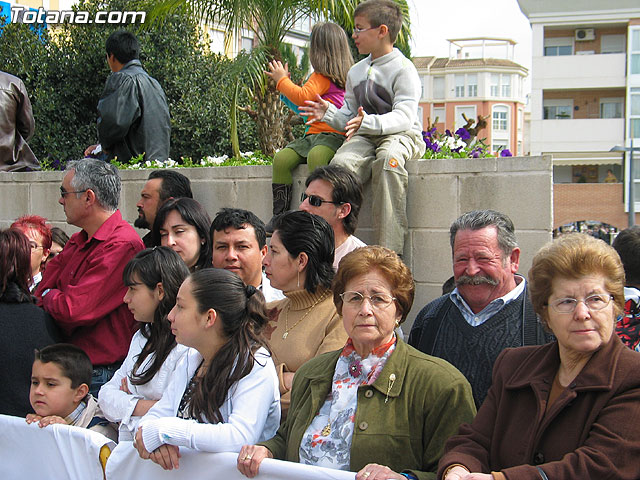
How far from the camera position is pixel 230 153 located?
14797 mm

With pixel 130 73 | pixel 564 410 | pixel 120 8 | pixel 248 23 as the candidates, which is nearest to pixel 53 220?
pixel 130 73

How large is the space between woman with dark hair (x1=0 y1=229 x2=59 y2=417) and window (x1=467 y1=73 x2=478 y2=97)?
281 ft

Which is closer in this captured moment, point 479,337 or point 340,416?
point 340,416

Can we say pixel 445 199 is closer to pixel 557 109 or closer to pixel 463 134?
pixel 463 134

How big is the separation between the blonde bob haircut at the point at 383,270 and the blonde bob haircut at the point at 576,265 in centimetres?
60

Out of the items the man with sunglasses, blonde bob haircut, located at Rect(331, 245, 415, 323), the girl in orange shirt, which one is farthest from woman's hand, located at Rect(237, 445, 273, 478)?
the girl in orange shirt

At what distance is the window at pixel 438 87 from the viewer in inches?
3393

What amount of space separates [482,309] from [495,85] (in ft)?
286

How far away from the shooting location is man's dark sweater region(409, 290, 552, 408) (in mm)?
3451

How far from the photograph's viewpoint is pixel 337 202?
4.73m

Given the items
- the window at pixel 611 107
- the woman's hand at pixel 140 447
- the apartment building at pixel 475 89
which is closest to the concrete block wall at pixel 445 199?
the woman's hand at pixel 140 447

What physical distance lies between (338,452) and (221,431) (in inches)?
19.9

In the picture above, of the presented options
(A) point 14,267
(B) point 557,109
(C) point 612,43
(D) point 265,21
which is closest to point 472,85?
(B) point 557,109

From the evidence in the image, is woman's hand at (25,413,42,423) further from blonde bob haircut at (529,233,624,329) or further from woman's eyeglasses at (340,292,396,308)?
blonde bob haircut at (529,233,624,329)
